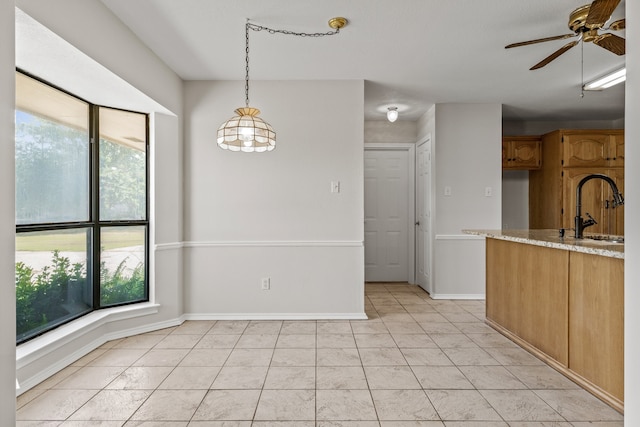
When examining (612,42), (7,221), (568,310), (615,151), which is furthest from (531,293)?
(615,151)

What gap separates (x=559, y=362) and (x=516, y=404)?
65 centimetres

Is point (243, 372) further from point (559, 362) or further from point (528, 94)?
point (528, 94)

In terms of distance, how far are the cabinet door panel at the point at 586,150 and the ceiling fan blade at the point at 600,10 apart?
296 cm

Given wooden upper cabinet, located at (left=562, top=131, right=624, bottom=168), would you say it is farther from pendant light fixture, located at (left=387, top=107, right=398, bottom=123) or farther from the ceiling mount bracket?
the ceiling mount bracket

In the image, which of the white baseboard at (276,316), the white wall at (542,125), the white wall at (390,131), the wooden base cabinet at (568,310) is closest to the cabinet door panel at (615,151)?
the white wall at (542,125)

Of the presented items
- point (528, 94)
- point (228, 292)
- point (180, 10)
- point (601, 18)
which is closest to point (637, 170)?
point (601, 18)

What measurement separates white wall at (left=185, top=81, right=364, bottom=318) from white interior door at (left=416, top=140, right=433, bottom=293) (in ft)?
4.87

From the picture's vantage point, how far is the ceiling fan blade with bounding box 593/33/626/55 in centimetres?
210

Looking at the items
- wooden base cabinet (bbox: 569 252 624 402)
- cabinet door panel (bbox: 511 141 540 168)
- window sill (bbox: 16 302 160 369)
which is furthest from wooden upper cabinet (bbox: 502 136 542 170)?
window sill (bbox: 16 302 160 369)

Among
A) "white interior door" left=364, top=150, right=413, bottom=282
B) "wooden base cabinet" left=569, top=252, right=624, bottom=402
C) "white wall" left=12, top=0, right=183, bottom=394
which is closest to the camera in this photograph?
"wooden base cabinet" left=569, top=252, right=624, bottom=402

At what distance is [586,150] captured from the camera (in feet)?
14.6

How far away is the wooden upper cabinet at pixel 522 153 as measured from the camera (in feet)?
15.6

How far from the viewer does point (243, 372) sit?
2.34m

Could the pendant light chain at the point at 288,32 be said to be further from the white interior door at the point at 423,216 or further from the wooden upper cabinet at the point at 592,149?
the wooden upper cabinet at the point at 592,149
